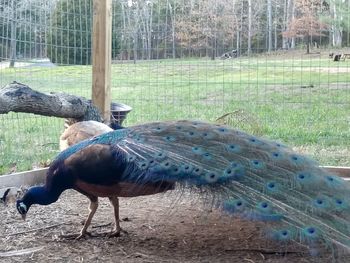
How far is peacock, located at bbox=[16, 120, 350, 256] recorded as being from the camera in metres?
3.49

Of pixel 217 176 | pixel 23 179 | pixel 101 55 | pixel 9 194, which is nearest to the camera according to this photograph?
pixel 217 176

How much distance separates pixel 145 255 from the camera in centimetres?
406

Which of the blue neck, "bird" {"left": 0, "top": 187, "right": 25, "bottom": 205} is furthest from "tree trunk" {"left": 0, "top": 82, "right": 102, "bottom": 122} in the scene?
the blue neck

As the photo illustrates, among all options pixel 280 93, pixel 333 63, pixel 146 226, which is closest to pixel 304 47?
pixel 333 63

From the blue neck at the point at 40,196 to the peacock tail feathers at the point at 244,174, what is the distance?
1.00ft

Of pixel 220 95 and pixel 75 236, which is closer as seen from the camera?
pixel 75 236

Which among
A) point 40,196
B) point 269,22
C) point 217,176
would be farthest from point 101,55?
point 217,176

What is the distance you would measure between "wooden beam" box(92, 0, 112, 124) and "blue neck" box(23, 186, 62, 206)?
2.07 m

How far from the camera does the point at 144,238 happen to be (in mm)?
4430

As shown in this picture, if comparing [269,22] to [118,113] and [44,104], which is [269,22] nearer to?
[118,113]

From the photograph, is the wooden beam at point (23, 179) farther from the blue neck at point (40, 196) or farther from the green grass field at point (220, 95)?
the blue neck at point (40, 196)

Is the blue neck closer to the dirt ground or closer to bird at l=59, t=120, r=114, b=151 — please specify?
the dirt ground

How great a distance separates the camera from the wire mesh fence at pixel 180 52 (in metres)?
7.09

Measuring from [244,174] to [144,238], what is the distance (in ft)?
3.37
